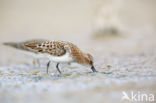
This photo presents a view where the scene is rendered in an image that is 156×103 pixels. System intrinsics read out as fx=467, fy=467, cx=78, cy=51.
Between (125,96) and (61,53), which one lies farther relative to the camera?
(61,53)

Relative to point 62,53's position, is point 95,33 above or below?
below

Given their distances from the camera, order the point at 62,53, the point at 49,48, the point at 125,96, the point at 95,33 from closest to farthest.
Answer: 1. the point at 125,96
2. the point at 62,53
3. the point at 49,48
4. the point at 95,33

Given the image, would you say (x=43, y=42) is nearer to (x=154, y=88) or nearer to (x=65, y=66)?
(x=65, y=66)

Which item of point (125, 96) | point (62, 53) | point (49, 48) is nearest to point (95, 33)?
point (49, 48)

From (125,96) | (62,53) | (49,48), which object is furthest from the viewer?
(49,48)

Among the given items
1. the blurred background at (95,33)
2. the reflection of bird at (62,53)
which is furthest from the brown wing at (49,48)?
the blurred background at (95,33)

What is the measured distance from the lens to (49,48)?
30.7 feet

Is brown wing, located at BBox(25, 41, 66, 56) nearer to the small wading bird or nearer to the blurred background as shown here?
the small wading bird

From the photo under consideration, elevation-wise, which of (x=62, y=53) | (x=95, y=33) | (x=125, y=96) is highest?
(x=62, y=53)

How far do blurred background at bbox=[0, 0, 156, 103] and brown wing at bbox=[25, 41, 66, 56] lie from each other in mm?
731

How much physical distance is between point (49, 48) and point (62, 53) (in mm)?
332

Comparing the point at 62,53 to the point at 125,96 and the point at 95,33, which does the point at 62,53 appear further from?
the point at 95,33

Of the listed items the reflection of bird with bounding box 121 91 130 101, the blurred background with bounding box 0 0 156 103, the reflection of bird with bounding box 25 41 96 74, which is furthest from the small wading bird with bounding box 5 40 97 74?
the reflection of bird with bounding box 121 91 130 101

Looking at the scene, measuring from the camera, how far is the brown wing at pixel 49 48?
920 centimetres
